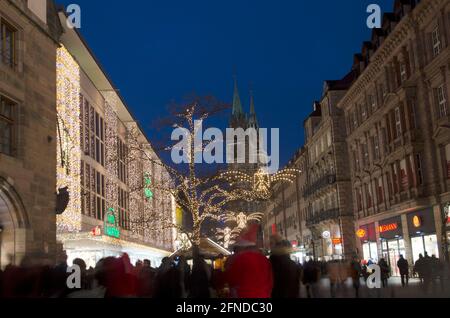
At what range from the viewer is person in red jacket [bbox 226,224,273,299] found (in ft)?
21.4

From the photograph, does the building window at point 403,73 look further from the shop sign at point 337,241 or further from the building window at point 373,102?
the shop sign at point 337,241

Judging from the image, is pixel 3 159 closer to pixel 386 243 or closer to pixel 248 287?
pixel 248 287

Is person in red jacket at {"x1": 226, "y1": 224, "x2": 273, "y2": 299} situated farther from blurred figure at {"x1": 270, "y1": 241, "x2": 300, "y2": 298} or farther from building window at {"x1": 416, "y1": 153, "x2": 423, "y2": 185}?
building window at {"x1": 416, "y1": 153, "x2": 423, "y2": 185}

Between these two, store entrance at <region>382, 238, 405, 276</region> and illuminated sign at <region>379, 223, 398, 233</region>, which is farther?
illuminated sign at <region>379, 223, 398, 233</region>

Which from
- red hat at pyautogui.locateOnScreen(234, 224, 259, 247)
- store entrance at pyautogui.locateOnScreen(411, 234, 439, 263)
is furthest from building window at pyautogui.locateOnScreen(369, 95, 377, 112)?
red hat at pyautogui.locateOnScreen(234, 224, 259, 247)

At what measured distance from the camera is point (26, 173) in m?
17.6

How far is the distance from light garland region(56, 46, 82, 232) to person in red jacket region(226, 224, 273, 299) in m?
18.5

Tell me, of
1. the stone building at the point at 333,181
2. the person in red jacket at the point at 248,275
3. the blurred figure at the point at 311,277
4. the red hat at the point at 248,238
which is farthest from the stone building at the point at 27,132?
the stone building at the point at 333,181

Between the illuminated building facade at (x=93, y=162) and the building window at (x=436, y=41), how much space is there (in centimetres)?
1621

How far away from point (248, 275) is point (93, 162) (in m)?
33.5

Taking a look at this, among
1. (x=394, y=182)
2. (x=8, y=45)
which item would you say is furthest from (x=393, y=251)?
(x=8, y=45)
